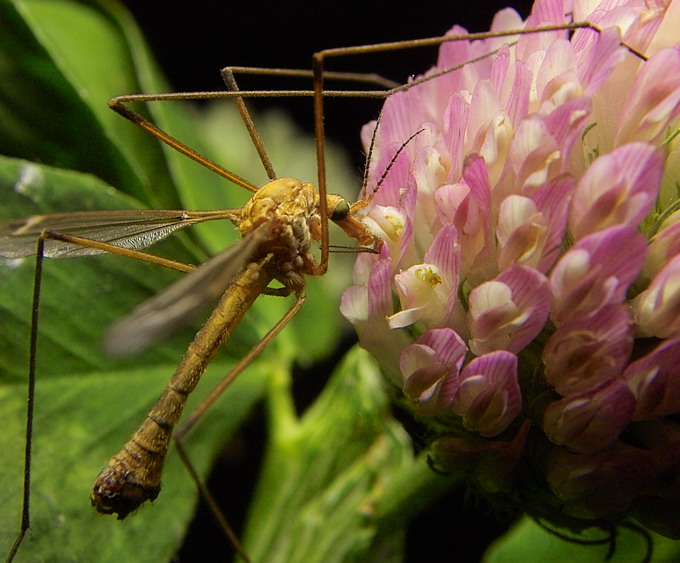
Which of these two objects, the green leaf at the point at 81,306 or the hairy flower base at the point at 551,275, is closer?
the hairy flower base at the point at 551,275

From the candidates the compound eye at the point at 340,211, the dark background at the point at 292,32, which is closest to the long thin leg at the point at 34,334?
the compound eye at the point at 340,211

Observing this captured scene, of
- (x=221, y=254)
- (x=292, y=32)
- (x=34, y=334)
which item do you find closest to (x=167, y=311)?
→ (x=221, y=254)

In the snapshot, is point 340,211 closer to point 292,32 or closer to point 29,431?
point 29,431

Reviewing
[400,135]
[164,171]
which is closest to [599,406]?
[400,135]

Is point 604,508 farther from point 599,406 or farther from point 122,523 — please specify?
point 122,523

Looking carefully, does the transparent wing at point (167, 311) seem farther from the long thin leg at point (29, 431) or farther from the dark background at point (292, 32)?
the dark background at point (292, 32)

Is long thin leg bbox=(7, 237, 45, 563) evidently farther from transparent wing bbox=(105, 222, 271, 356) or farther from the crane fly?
transparent wing bbox=(105, 222, 271, 356)

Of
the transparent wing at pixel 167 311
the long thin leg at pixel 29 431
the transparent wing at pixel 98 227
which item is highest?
the transparent wing at pixel 167 311
